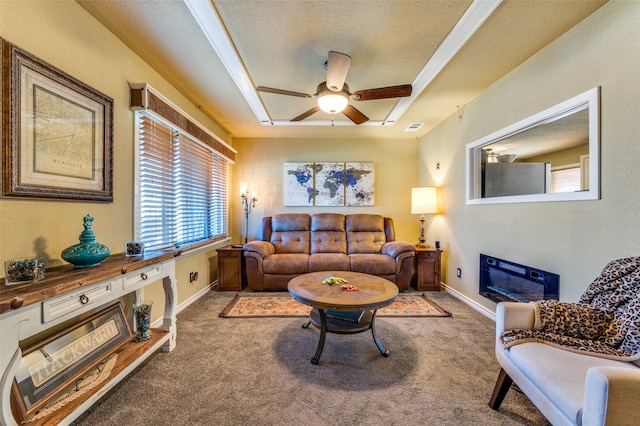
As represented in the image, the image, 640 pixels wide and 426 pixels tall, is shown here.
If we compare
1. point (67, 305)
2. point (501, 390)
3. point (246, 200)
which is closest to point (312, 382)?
point (501, 390)

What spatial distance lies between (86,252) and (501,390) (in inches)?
100

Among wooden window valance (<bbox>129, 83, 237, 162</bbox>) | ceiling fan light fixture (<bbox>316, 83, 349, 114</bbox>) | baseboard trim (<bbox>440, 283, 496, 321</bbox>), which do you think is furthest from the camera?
baseboard trim (<bbox>440, 283, 496, 321</bbox>)

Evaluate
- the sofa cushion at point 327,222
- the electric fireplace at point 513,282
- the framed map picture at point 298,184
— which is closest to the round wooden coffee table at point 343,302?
the electric fireplace at point 513,282

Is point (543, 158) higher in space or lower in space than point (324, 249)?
higher

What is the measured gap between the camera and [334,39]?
1949 mm

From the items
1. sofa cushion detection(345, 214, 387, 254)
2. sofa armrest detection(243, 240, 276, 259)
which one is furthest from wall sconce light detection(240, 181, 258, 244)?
sofa cushion detection(345, 214, 387, 254)

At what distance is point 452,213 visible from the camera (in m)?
3.44

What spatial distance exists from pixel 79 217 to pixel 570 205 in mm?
3511

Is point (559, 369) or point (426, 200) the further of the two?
point (426, 200)

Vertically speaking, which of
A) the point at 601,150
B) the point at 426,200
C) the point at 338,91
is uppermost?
the point at 338,91

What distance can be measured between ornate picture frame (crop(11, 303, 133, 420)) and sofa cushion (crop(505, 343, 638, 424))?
236cm

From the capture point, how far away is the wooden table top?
5.86ft

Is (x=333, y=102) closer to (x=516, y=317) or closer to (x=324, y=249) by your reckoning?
(x=516, y=317)

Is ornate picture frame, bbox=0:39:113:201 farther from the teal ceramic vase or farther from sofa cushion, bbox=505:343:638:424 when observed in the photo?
sofa cushion, bbox=505:343:638:424
